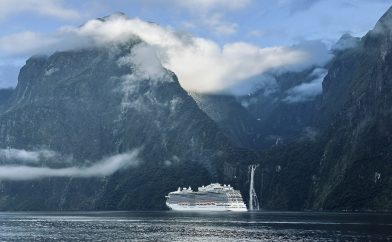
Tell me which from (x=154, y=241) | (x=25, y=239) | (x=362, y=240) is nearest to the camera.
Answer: (x=362, y=240)

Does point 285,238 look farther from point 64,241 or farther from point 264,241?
point 64,241

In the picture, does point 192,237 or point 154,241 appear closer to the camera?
point 154,241

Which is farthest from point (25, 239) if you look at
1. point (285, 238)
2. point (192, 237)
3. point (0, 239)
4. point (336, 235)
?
point (336, 235)

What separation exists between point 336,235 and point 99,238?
6917 cm

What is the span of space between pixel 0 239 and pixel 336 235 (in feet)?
327

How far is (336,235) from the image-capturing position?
190 metres

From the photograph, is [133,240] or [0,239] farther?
[0,239]

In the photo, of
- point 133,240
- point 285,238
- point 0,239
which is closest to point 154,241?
point 133,240

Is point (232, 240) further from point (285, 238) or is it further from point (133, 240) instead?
point (133, 240)

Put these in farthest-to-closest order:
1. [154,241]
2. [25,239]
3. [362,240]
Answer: [25,239], [154,241], [362,240]

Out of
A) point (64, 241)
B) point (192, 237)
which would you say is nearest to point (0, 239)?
point (64, 241)

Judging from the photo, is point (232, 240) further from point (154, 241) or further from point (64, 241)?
point (64, 241)

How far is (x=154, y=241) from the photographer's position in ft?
595

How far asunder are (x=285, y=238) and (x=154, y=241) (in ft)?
123
